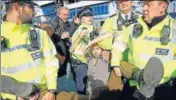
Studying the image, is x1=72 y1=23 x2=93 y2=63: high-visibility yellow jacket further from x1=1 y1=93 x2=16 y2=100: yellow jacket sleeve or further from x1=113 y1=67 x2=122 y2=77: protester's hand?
x1=1 y1=93 x2=16 y2=100: yellow jacket sleeve

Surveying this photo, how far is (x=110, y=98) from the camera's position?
5191 millimetres

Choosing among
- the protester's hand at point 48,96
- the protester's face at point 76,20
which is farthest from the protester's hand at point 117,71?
the protester's face at point 76,20

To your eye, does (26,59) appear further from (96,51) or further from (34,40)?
(96,51)

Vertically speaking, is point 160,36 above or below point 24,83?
above

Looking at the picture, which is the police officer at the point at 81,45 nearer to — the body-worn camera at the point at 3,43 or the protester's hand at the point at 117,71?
the protester's hand at the point at 117,71

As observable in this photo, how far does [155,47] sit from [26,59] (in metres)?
1.33

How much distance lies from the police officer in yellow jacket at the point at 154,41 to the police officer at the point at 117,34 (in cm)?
11

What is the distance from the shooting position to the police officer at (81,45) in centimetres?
601

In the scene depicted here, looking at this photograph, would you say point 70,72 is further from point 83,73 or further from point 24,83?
point 24,83

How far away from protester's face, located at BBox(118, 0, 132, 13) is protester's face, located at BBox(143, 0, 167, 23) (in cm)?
39

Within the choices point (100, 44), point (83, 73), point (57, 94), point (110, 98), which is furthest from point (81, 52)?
point (57, 94)

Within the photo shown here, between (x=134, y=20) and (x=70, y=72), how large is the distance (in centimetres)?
253

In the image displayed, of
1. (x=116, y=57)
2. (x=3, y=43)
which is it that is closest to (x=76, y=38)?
(x=116, y=57)

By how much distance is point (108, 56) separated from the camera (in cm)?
541
